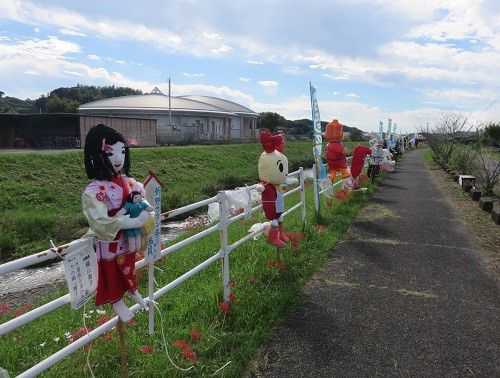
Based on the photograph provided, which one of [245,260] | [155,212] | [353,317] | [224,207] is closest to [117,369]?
[155,212]

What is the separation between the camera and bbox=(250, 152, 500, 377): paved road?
3.39 metres

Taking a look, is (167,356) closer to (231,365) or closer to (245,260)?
(231,365)

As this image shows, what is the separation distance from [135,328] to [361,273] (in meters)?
3.03

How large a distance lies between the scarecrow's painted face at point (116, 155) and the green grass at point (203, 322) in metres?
1.54

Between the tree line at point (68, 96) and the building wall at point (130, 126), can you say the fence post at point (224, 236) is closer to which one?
the building wall at point (130, 126)

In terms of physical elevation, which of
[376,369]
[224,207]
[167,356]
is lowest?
[376,369]

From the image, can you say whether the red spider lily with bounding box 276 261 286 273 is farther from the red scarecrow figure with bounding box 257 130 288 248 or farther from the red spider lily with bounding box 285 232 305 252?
the red spider lily with bounding box 285 232 305 252

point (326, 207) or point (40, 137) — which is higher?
point (40, 137)

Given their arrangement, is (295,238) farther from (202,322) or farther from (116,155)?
(116,155)

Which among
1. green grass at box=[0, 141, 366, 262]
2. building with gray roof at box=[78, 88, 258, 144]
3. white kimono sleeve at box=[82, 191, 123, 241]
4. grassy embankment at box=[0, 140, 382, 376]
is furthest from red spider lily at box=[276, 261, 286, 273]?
building with gray roof at box=[78, 88, 258, 144]

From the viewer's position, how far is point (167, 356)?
123 inches

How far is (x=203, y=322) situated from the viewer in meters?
3.81

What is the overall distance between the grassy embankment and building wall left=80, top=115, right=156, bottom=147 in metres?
19.7

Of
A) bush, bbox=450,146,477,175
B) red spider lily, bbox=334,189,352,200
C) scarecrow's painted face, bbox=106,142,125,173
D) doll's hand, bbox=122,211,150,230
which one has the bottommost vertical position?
red spider lily, bbox=334,189,352,200
